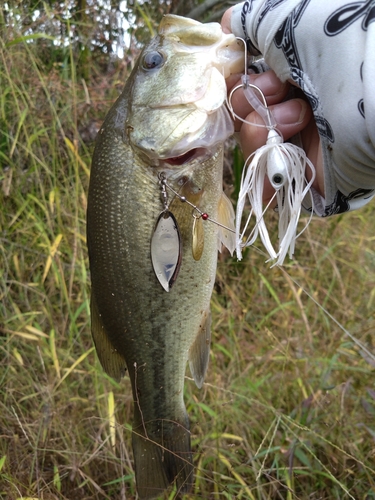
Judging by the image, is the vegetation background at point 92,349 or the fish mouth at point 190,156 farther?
the vegetation background at point 92,349

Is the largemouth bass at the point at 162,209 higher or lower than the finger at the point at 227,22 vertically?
lower

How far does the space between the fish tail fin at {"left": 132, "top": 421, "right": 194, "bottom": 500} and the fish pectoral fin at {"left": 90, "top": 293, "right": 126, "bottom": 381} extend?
7.8 inches

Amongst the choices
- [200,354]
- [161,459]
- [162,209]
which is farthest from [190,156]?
[161,459]

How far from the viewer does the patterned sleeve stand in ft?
3.07

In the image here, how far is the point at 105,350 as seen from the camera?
143 cm

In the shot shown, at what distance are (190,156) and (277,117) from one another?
261 millimetres

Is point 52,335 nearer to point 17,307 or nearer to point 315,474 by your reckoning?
point 17,307

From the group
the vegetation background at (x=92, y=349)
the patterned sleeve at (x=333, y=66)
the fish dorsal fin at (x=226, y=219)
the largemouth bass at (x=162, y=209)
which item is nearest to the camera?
the patterned sleeve at (x=333, y=66)

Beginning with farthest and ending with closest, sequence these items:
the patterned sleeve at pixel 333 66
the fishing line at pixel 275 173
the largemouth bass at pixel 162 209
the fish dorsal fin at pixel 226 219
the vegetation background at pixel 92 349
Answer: the vegetation background at pixel 92 349
the fish dorsal fin at pixel 226 219
the largemouth bass at pixel 162 209
the fishing line at pixel 275 173
the patterned sleeve at pixel 333 66

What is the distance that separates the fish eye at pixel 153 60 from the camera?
1.32m

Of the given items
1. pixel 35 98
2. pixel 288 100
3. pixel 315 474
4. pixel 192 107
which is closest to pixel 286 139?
pixel 288 100

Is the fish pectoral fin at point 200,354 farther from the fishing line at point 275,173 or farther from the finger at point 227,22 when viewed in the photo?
the finger at point 227,22

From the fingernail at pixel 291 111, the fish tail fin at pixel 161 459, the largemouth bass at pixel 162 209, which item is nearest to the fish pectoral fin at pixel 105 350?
the largemouth bass at pixel 162 209

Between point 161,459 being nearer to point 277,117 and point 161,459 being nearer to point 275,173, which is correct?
point 275,173
